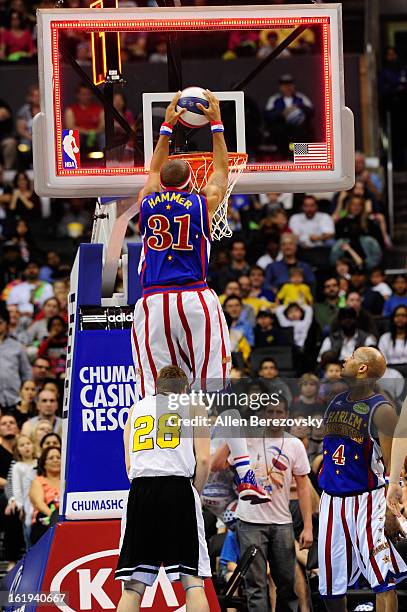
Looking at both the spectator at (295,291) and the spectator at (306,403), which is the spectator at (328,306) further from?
the spectator at (306,403)

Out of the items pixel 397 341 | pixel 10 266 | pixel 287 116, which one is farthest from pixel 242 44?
pixel 397 341

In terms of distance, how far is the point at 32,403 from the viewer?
49.8 feet

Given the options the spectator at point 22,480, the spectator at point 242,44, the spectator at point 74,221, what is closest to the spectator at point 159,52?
the spectator at point 242,44

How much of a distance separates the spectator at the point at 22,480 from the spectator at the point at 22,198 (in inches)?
285

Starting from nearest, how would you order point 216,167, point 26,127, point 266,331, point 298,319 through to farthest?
point 216,167 → point 266,331 → point 298,319 → point 26,127

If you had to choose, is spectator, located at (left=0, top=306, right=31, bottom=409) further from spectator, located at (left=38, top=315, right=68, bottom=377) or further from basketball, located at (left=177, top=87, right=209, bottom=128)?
basketball, located at (left=177, top=87, right=209, bottom=128)

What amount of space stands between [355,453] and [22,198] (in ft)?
39.2

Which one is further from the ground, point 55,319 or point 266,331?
point 55,319

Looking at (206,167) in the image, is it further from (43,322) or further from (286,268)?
(286,268)

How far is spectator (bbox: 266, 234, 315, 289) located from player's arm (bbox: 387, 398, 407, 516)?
8842 mm

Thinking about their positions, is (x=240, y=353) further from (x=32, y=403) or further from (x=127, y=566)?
(x=127, y=566)

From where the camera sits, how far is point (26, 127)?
21469mm

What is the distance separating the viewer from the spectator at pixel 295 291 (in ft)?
56.7

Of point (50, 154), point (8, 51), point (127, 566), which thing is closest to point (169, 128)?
point (50, 154)
